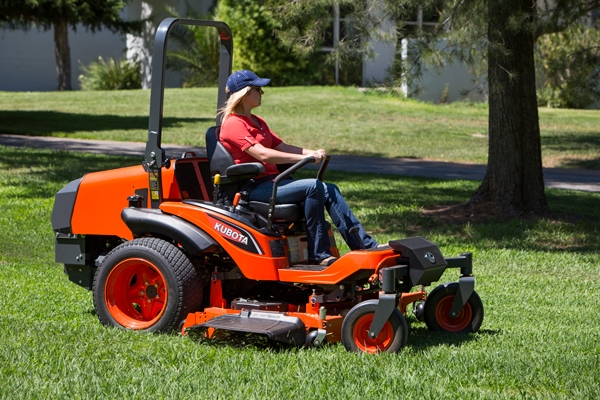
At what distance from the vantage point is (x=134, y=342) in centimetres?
550

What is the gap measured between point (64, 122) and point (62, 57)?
1042 centimetres

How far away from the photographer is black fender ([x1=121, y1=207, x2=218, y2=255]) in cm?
566

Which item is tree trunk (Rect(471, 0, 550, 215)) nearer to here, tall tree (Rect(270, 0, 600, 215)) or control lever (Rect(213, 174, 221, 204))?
tall tree (Rect(270, 0, 600, 215))

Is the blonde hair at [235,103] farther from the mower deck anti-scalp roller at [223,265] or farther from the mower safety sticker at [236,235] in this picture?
the mower safety sticker at [236,235]

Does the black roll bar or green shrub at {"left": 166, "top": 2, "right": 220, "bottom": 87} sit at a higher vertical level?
green shrub at {"left": 166, "top": 2, "right": 220, "bottom": 87}

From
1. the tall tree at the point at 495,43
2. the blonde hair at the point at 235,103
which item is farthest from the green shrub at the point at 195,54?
the blonde hair at the point at 235,103

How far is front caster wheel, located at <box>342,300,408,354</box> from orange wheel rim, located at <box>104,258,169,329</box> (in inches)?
50.2

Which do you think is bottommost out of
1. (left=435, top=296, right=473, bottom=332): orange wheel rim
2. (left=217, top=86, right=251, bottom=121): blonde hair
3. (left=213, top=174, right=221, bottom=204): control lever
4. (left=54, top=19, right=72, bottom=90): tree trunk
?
(left=435, top=296, right=473, bottom=332): orange wheel rim

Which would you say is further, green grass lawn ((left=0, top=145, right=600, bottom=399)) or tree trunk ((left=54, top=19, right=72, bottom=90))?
tree trunk ((left=54, top=19, right=72, bottom=90))

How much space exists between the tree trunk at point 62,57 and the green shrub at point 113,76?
1.02 metres

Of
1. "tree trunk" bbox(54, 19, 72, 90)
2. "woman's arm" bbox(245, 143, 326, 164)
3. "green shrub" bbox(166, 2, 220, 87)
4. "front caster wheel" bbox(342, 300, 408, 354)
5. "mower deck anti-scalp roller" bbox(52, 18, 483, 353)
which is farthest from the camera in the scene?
"green shrub" bbox(166, 2, 220, 87)

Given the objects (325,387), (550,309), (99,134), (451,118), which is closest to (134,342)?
(325,387)

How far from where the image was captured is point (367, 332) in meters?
5.36

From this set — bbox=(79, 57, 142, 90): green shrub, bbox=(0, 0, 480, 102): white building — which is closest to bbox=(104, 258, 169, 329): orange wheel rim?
bbox=(0, 0, 480, 102): white building
